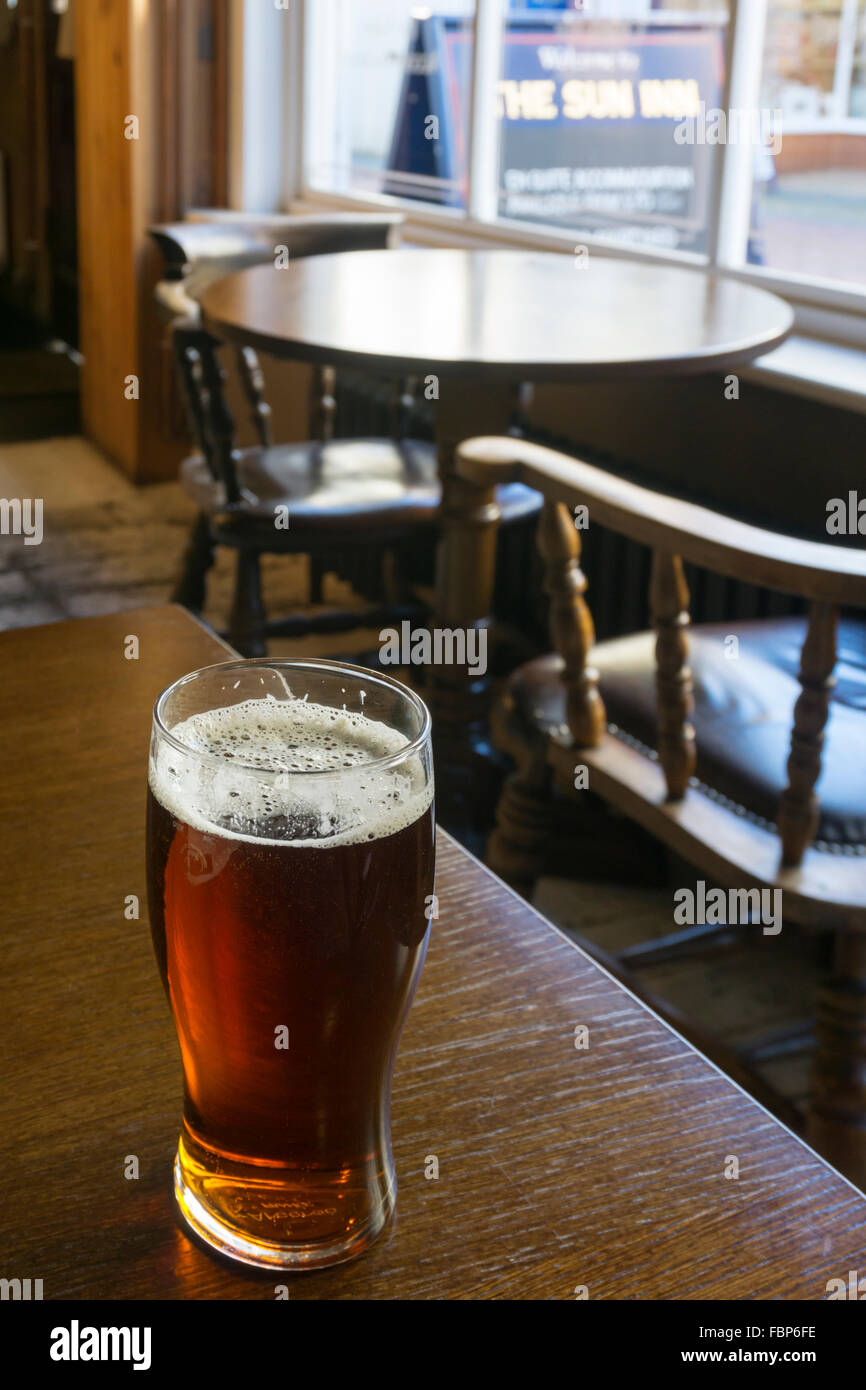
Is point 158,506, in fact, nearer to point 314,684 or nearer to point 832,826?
point 832,826

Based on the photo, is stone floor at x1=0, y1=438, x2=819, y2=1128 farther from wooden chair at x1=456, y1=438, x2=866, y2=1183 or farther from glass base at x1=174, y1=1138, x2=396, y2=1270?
glass base at x1=174, y1=1138, x2=396, y2=1270

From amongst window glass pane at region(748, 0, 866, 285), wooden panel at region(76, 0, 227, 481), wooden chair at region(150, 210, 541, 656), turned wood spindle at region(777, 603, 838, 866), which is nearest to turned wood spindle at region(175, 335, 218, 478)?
wooden chair at region(150, 210, 541, 656)

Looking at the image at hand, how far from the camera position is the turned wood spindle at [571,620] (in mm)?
1394

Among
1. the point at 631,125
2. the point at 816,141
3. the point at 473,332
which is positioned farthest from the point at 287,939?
the point at 631,125

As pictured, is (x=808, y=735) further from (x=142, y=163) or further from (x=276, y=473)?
(x=142, y=163)

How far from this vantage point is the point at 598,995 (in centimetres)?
54

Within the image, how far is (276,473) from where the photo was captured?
2.53m

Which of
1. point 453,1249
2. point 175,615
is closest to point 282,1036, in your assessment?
point 453,1249

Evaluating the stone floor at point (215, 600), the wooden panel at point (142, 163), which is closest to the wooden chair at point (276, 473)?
the stone floor at point (215, 600)

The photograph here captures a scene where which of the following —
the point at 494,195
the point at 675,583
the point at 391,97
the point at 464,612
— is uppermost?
the point at 391,97

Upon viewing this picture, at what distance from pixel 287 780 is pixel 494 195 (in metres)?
3.16

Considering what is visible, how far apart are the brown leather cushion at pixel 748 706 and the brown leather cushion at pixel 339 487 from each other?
2.31 feet
